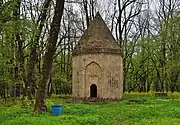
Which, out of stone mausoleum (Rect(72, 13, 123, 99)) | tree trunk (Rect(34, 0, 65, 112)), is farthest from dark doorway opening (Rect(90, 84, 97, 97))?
tree trunk (Rect(34, 0, 65, 112))

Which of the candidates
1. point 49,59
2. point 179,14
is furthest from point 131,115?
point 179,14

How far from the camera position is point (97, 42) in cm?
3434

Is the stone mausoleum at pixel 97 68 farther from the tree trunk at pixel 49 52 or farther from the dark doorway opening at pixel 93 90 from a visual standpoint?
the tree trunk at pixel 49 52

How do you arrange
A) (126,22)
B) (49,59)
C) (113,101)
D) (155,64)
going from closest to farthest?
(49,59) < (113,101) < (126,22) < (155,64)

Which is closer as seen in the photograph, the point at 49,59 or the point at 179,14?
the point at 49,59

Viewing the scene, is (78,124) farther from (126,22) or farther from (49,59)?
(126,22)

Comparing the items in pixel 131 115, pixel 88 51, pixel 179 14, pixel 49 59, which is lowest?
pixel 131 115

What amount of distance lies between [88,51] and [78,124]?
822 inches

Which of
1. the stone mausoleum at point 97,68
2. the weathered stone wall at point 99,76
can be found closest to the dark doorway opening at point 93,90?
the stone mausoleum at point 97,68

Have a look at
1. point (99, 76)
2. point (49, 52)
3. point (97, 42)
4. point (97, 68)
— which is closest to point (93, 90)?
point (99, 76)

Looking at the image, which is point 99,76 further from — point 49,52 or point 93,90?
point 49,52

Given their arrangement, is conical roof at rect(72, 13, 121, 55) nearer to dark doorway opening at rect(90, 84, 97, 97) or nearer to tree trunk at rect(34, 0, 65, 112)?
dark doorway opening at rect(90, 84, 97, 97)

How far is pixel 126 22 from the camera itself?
141 ft

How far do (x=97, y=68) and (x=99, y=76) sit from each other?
0.91 metres
